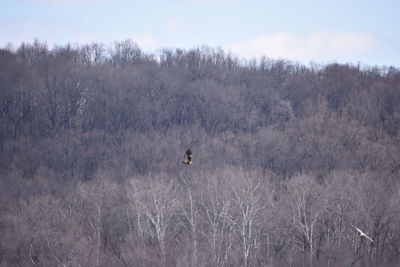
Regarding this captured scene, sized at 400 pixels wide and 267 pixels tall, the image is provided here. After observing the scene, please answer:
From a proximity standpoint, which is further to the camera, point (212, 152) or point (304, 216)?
point (212, 152)

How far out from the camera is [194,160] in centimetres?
6000

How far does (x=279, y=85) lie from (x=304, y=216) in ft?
146

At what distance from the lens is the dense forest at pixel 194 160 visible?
131 ft

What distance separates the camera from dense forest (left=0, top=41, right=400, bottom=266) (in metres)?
39.8

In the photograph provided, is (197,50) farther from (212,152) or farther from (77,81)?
(212,152)

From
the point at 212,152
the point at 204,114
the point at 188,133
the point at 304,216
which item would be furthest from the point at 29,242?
the point at 204,114

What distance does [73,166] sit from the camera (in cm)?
6053

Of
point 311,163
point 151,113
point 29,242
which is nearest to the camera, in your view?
point 29,242

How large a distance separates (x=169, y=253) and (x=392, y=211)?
40.5 feet

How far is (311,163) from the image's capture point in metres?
58.2

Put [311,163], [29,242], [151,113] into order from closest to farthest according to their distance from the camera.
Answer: [29,242]
[311,163]
[151,113]

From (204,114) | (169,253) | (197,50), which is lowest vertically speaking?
(169,253)

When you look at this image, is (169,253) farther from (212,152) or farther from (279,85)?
(279,85)

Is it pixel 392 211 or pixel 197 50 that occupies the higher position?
pixel 197 50
